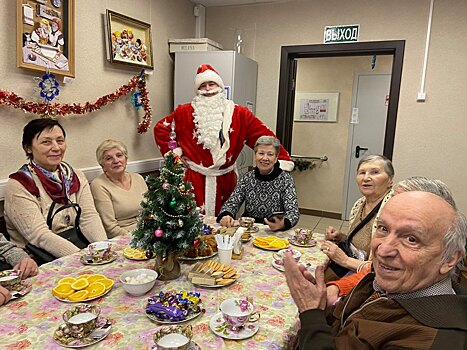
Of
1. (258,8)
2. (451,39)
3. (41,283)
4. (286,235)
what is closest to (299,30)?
(258,8)

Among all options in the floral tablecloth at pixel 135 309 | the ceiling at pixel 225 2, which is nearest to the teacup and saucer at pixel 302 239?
the floral tablecloth at pixel 135 309

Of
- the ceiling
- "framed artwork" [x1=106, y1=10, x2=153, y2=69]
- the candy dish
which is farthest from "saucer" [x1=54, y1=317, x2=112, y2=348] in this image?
the ceiling

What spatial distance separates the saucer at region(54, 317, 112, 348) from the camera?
1017 mm

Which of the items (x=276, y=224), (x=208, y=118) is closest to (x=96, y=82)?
(x=208, y=118)

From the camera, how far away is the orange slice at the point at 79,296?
49.6 inches

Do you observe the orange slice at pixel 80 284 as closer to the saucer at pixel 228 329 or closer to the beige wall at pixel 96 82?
the saucer at pixel 228 329

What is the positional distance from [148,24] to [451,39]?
2.70 m

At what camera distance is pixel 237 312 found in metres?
1.17

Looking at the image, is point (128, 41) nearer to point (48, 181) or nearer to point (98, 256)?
point (48, 181)

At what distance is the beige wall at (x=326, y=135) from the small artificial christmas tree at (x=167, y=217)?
4.05 metres

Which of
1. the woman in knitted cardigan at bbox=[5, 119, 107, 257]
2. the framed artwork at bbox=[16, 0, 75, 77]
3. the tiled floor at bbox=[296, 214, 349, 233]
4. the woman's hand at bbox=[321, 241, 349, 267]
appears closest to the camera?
the woman's hand at bbox=[321, 241, 349, 267]

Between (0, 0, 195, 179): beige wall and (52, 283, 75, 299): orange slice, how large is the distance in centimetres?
132

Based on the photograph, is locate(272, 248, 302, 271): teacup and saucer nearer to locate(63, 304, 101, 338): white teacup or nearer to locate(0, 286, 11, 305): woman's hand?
locate(63, 304, 101, 338): white teacup

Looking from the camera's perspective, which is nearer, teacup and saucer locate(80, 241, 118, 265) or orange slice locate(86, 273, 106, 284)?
orange slice locate(86, 273, 106, 284)
